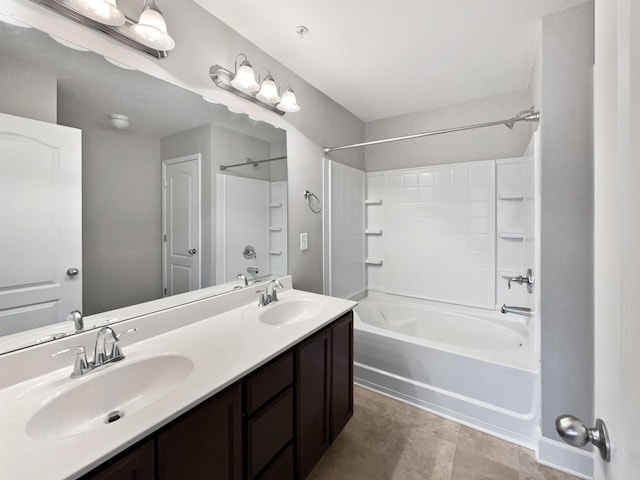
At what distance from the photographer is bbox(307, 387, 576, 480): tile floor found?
151 centimetres

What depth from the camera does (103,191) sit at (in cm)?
115

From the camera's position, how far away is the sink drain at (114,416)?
36.5 inches

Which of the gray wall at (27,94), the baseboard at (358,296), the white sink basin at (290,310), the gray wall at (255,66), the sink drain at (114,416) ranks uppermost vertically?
the gray wall at (255,66)

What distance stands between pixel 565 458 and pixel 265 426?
1.70m

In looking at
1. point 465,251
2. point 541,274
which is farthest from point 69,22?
point 465,251

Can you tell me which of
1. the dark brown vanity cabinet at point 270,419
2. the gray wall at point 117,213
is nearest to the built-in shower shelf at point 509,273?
the dark brown vanity cabinet at point 270,419

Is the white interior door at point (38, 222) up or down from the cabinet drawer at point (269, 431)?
up

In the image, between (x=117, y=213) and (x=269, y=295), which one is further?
(x=269, y=295)

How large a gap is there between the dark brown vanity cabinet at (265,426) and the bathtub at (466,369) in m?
0.55

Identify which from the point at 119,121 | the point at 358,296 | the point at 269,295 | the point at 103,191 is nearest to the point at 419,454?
the point at 269,295

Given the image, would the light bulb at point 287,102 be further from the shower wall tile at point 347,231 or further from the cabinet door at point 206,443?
the cabinet door at point 206,443

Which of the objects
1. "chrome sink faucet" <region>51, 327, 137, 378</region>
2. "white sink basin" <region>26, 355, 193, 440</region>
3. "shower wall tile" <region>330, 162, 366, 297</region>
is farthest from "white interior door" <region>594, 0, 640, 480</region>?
"shower wall tile" <region>330, 162, 366, 297</region>

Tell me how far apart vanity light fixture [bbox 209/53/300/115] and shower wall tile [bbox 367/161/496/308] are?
1580mm

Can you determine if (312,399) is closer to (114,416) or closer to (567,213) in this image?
(114,416)
